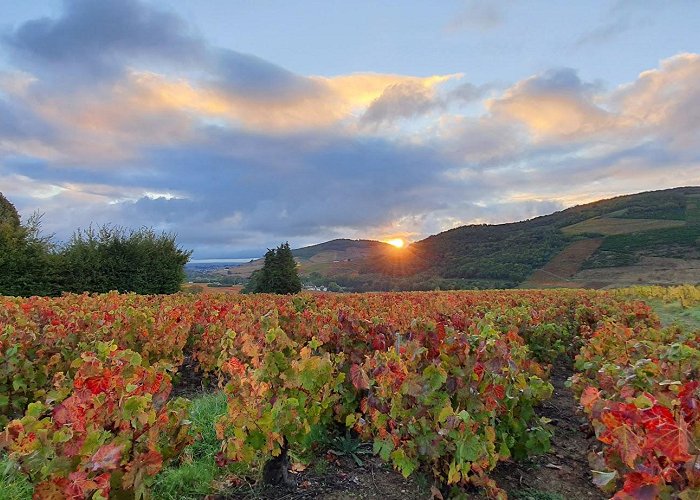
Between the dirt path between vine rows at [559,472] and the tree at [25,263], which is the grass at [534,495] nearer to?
the dirt path between vine rows at [559,472]

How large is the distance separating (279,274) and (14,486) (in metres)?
26.8

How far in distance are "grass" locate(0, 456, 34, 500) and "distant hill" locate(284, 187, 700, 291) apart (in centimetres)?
4455

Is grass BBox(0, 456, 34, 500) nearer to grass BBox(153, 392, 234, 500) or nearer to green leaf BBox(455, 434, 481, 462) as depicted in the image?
grass BBox(153, 392, 234, 500)

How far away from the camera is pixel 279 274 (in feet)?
96.9

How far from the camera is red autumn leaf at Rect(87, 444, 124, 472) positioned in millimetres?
2201

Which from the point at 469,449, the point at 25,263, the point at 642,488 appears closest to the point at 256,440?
the point at 469,449

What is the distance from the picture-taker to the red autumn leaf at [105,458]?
2.20m

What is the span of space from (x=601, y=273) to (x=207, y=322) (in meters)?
63.4

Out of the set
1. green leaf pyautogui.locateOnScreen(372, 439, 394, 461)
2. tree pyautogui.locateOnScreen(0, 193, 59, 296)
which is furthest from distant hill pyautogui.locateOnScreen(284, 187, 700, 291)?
green leaf pyautogui.locateOnScreen(372, 439, 394, 461)

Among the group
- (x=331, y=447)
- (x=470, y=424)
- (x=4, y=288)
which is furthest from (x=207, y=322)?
(x=4, y=288)

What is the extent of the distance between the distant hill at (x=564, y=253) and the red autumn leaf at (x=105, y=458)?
148 feet

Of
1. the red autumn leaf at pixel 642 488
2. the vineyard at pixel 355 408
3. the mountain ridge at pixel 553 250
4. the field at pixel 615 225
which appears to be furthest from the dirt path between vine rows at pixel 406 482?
the field at pixel 615 225

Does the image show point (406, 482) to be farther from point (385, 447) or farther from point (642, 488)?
point (642, 488)

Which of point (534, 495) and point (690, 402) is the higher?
point (690, 402)
